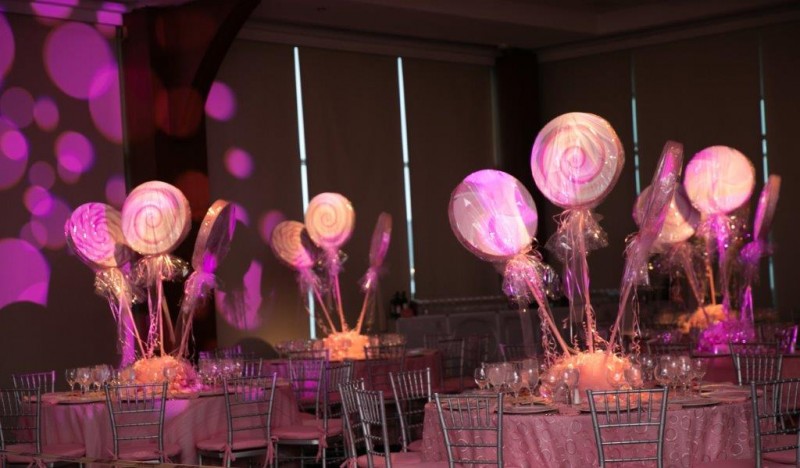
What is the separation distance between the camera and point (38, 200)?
9.55m

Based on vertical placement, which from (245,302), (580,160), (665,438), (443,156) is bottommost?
(665,438)

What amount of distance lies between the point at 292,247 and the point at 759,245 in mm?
3859

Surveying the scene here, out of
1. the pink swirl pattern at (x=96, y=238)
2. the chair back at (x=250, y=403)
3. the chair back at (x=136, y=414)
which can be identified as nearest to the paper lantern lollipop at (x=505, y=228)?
the chair back at (x=250, y=403)

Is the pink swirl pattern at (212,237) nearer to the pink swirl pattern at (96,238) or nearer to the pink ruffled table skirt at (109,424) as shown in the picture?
the pink swirl pattern at (96,238)

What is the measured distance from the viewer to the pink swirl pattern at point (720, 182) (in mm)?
8680

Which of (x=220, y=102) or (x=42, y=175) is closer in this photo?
(x=42, y=175)

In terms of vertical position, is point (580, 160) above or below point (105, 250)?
above

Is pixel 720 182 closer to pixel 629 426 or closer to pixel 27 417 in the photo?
pixel 629 426

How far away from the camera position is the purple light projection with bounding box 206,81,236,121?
36.0 feet

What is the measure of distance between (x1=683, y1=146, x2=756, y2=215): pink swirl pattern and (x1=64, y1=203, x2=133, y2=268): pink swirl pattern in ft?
13.8

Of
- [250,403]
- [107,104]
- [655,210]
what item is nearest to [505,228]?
[655,210]

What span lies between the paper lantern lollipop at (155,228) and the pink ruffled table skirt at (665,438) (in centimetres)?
306

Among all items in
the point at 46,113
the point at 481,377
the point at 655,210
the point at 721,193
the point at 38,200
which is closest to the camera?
the point at 655,210

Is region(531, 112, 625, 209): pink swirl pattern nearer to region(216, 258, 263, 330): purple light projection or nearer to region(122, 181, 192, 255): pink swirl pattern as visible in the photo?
region(122, 181, 192, 255): pink swirl pattern
